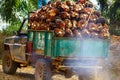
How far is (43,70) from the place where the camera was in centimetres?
1069

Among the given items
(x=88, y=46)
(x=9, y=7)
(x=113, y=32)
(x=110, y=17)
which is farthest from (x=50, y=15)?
(x=110, y=17)

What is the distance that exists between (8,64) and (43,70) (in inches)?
133

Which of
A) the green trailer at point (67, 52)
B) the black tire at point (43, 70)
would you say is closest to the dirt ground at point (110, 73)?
the black tire at point (43, 70)

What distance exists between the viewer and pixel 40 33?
11.0 meters

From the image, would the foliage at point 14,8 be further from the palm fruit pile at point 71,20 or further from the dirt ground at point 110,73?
the palm fruit pile at point 71,20

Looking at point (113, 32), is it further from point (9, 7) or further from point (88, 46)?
point (88, 46)

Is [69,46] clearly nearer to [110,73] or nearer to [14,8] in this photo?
[110,73]

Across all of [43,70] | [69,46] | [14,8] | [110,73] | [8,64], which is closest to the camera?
[69,46]

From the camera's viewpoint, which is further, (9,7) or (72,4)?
(9,7)

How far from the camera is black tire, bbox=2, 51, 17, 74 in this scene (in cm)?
1345

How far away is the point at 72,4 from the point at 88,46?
1.49 metres

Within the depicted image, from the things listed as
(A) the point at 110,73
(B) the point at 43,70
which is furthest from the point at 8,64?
(A) the point at 110,73

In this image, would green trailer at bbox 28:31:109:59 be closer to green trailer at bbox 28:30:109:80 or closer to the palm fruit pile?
green trailer at bbox 28:30:109:80

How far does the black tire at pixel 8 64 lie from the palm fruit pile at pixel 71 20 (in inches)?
89.1
